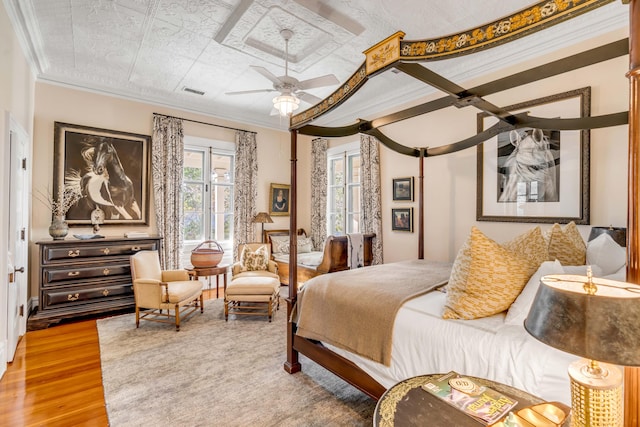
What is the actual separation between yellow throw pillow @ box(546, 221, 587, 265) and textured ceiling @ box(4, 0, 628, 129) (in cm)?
207

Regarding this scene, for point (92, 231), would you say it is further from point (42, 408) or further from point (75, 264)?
point (42, 408)

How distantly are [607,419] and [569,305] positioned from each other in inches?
14.2

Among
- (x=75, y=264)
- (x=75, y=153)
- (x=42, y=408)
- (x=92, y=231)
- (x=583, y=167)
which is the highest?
(x=75, y=153)

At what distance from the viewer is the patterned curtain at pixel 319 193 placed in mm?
6156

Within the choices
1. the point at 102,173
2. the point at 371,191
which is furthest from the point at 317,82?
the point at 102,173

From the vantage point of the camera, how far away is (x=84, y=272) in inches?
157

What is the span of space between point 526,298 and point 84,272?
4.69m

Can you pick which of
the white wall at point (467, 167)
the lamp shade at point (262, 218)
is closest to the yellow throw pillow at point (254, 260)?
the lamp shade at point (262, 218)

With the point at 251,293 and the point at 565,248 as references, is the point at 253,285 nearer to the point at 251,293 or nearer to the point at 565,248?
the point at 251,293

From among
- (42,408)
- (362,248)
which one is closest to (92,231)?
(42,408)

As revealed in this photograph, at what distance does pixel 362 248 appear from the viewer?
4777 mm

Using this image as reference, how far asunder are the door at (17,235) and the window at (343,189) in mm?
4416

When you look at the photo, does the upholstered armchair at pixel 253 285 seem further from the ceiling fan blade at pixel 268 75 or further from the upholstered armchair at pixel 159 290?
the ceiling fan blade at pixel 268 75

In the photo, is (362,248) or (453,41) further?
(362,248)
